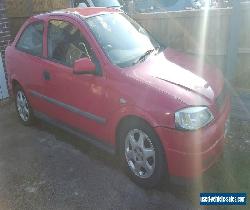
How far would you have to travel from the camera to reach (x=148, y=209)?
3717 millimetres

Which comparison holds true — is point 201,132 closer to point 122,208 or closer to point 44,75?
point 122,208

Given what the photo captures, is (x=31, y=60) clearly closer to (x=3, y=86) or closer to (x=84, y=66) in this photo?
(x=84, y=66)

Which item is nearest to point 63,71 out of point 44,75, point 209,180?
point 44,75

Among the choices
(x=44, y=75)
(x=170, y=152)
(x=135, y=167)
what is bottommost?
(x=135, y=167)

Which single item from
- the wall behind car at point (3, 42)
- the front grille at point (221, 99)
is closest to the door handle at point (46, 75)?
the front grille at point (221, 99)

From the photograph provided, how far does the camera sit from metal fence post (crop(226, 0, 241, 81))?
6.37 m

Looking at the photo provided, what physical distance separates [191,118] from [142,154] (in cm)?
74

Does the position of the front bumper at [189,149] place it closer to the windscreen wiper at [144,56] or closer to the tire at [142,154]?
the tire at [142,154]

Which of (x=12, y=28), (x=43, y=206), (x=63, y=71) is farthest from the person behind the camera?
(x=12, y=28)

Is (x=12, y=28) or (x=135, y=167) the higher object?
(x=12, y=28)

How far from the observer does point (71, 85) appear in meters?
4.68

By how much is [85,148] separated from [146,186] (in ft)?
4.80

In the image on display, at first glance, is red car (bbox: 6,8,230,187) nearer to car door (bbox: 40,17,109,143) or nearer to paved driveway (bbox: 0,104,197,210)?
car door (bbox: 40,17,109,143)

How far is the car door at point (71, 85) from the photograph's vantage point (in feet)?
14.3
